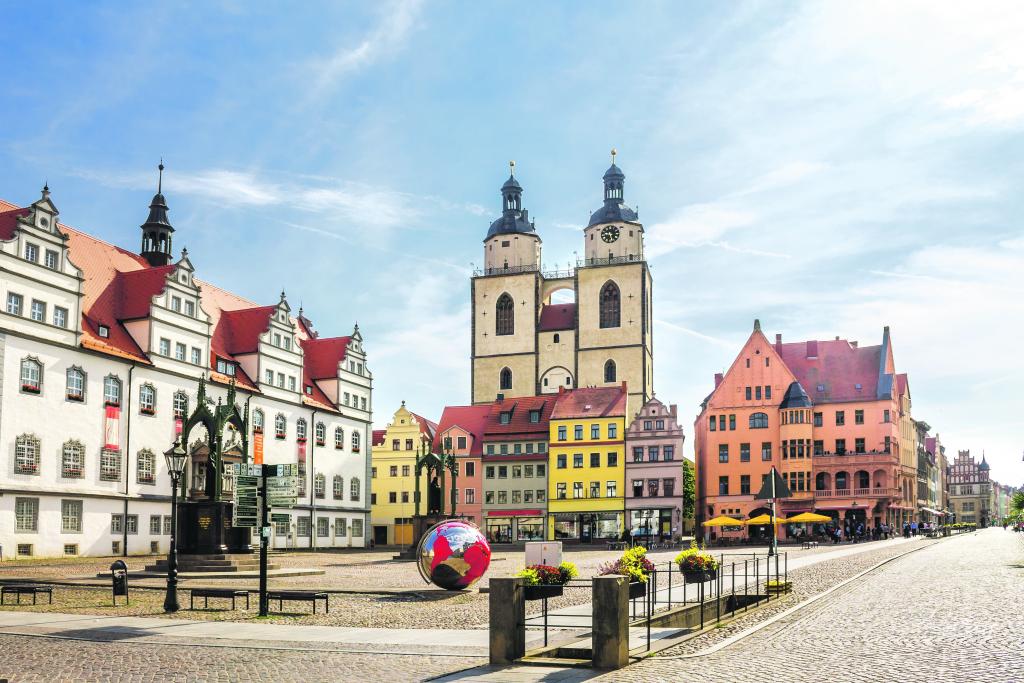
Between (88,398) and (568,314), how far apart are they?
69318 millimetres

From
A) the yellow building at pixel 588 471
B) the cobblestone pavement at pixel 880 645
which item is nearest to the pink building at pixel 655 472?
the yellow building at pixel 588 471

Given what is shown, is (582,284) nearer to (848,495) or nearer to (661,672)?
(848,495)

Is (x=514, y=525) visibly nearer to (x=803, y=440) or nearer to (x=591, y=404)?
(x=591, y=404)

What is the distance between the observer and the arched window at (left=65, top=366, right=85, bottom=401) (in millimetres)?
53031

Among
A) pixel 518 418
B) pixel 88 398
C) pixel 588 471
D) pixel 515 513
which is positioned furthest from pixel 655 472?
pixel 88 398

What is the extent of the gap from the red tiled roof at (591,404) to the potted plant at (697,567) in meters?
67.9

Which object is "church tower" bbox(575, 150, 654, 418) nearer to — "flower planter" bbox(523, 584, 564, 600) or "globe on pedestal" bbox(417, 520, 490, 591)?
"globe on pedestal" bbox(417, 520, 490, 591)

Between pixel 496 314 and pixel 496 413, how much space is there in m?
24.0

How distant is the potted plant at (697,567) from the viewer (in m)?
21.3

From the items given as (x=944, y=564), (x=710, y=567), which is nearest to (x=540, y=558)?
(x=710, y=567)

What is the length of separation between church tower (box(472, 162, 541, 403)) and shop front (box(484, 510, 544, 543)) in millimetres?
23672

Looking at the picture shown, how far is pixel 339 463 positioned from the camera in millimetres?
79688

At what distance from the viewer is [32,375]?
167 ft

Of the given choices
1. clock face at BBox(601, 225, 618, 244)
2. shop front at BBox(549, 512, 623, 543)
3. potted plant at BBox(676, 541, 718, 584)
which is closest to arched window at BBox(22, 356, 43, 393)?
potted plant at BBox(676, 541, 718, 584)
